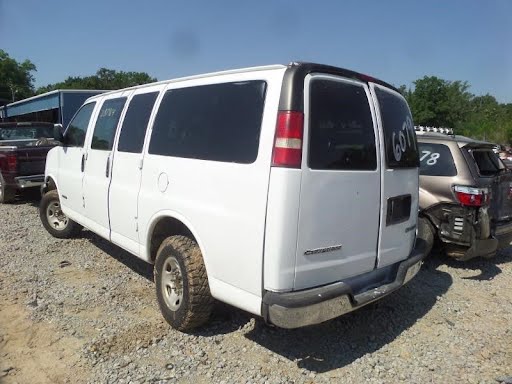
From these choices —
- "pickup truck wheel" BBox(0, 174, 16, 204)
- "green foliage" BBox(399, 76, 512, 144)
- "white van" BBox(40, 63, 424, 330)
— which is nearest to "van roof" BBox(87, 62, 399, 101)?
"white van" BBox(40, 63, 424, 330)

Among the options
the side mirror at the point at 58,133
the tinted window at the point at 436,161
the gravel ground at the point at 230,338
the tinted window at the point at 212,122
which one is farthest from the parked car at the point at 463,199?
the side mirror at the point at 58,133

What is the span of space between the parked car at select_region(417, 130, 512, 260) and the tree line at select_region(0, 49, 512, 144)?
3229 cm

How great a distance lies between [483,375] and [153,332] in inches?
104

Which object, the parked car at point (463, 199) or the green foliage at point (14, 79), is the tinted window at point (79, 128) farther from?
the green foliage at point (14, 79)

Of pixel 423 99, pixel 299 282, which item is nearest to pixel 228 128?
pixel 299 282

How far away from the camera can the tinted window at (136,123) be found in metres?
4.29

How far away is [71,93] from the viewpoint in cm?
2281

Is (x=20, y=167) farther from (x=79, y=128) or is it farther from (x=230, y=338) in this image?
(x=230, y=338)

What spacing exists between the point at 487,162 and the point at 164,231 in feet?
14.4

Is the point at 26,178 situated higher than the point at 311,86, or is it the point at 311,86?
the point at 311,86

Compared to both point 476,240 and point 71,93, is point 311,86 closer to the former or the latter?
point 476,240

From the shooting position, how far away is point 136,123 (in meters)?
4.44

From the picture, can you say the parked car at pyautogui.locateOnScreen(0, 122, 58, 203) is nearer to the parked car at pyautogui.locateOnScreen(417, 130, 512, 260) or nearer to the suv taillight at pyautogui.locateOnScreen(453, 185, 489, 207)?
the parked car at pyautogui.locateOnScreen(417, 130, 512, 260)

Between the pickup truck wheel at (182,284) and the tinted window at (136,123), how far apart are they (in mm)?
1081
